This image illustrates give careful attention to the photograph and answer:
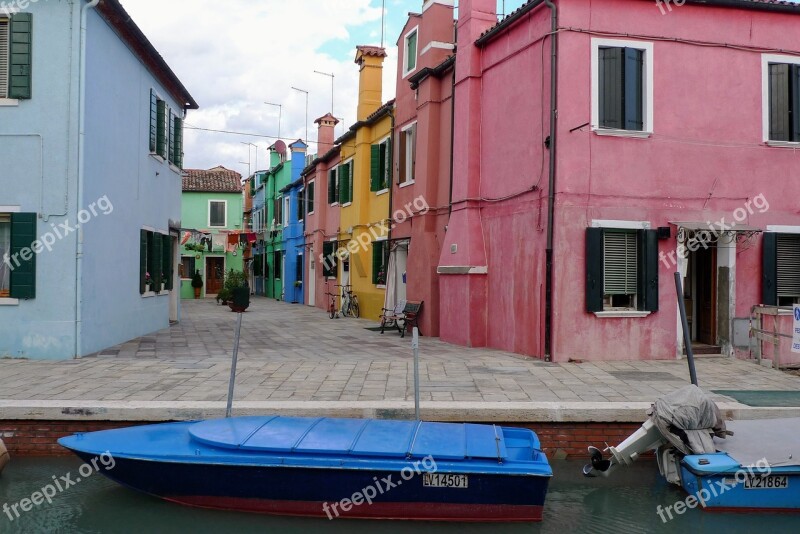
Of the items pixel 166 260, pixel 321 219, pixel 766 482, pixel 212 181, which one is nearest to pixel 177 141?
pixel 166 260

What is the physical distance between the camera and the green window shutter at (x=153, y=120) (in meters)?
14.4

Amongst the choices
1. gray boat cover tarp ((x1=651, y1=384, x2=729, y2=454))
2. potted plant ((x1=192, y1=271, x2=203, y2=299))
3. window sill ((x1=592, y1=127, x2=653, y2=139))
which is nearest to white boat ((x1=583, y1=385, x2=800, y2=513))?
gray boat cover tarp ((x1=651, y1=384, x2=729, y2=454))

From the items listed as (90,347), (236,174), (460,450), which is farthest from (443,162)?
(236,174)

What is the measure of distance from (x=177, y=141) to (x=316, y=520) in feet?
43.1

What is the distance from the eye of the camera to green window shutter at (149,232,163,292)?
1462cm

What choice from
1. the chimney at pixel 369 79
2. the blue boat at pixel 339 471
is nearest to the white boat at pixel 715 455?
the blue boat at pixel 339 471

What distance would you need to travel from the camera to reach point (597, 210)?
428 inches

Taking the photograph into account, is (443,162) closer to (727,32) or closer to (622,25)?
(622,25)

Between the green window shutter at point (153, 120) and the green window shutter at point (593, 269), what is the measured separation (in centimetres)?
936

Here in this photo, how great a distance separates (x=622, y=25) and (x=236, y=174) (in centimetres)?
2914

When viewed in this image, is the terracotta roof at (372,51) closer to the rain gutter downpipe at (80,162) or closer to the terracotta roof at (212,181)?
the rain gutter downpipe at (80,162)

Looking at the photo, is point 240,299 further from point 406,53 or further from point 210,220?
point 210,220

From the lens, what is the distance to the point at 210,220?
34938 millimetres

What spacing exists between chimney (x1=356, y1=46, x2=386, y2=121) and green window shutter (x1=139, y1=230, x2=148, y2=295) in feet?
30.7
